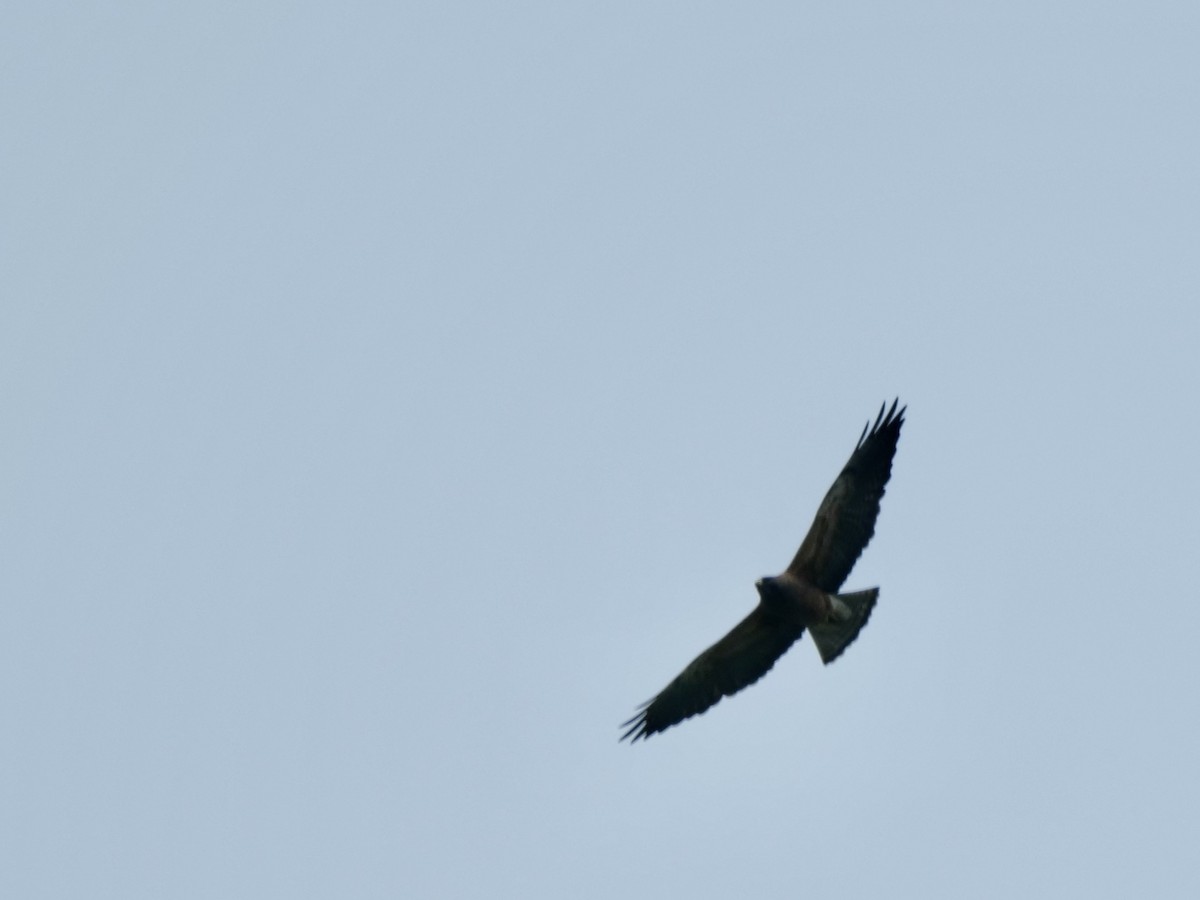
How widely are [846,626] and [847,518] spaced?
40.7 inches

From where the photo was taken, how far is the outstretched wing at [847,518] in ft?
68.1

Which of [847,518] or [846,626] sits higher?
[847,518]

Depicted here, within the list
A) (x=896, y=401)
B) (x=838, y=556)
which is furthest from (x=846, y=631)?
(x=896, y=401)

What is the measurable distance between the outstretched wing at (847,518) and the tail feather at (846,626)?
240mm

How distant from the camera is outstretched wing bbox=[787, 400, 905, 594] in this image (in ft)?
68.1

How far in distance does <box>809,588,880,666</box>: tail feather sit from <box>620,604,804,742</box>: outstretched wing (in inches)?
12.8

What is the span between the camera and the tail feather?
68.1 feet

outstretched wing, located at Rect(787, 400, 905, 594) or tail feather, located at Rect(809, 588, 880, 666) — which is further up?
outstretched wing, located at Rect(787, 400, 905, 594)

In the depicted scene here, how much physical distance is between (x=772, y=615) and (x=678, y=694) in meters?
1.42

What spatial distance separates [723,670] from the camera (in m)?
21.5

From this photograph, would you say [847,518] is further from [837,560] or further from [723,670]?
[723,670]

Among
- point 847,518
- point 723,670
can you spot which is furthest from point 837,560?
point 723,670

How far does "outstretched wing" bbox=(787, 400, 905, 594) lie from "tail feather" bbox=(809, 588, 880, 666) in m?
0.24

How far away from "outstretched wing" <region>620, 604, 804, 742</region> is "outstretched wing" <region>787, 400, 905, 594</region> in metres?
0.65
